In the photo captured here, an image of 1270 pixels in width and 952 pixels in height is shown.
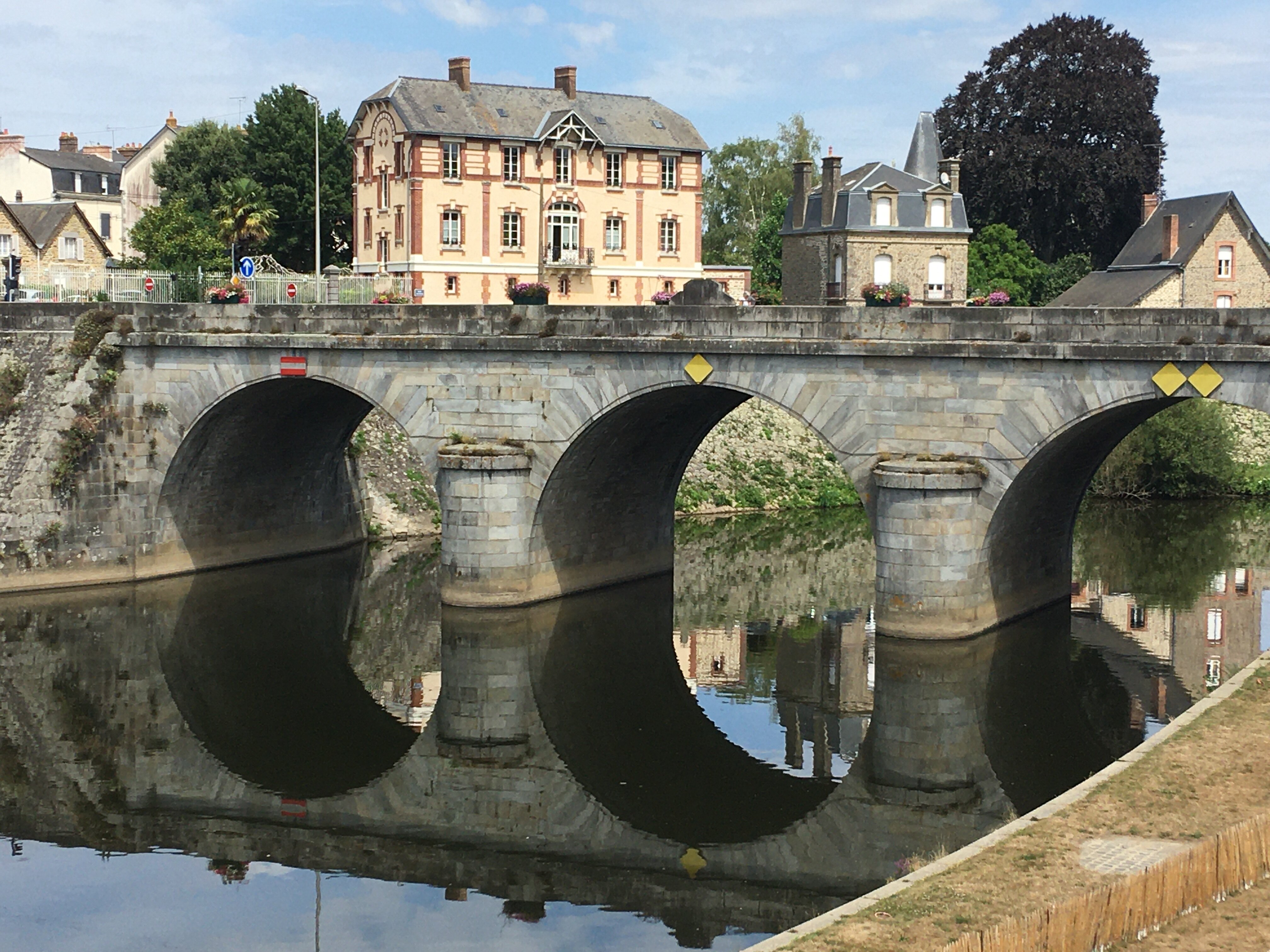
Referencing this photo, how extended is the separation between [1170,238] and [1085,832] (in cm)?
5948

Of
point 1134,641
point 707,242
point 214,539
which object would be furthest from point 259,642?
point 707,242

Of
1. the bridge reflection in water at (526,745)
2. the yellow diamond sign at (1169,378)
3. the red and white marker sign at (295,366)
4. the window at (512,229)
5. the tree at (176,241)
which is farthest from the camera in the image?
the window at (512,229)

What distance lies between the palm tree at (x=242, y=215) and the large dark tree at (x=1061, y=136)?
3609cm

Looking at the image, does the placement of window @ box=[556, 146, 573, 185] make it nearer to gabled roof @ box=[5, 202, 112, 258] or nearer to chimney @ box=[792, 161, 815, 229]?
chimney @ box=[792, 161, 815, 229]

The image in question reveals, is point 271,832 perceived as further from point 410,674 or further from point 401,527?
point 401,527

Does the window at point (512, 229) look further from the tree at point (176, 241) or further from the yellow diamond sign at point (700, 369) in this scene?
the yellow diamond sign at point (700, 369)

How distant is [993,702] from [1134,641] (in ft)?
22.5

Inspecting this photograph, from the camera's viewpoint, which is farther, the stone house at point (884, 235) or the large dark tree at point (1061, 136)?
the large dark tree at point (1061, 136)

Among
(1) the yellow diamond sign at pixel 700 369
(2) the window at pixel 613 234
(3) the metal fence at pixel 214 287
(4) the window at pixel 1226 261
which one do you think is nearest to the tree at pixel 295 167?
(2) the window at pixel 613 234

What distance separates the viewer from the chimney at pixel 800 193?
77.9 meters

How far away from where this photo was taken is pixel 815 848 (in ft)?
69.6

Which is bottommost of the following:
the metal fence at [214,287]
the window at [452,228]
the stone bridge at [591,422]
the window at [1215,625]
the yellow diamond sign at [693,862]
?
the yellow diamond sign at [693,862]

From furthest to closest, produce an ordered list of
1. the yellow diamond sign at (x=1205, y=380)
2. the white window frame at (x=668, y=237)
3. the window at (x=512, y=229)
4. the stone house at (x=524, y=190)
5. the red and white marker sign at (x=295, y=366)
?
1. the white window frame at (x=668, y=237)
2. the window at (x=512, y=229)
3. the stone house at (x=524, y=190)
4. the red and white marker sign at (x=295, y=366)
5. the yellow diamond sign at (x=1205, y=380)

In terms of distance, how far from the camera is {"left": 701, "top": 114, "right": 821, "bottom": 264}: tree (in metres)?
107
